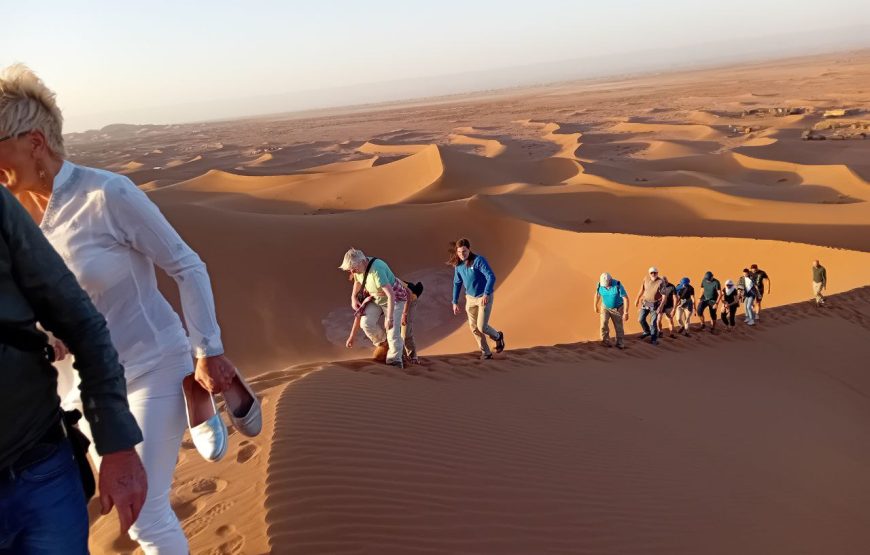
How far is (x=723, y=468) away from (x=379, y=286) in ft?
12.3

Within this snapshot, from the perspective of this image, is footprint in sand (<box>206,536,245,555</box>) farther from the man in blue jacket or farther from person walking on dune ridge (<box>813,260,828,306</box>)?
person walking on dune ridge (<box>813,260,828,306</box>)

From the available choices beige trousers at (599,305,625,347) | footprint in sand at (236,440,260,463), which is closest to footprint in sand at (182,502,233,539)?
footprint in sand at (236,440,260,463)

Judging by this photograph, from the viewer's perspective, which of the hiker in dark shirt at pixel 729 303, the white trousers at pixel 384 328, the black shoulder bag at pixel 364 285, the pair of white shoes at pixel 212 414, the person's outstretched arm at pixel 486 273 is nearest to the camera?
the pair of white shoes at pixel 212 414

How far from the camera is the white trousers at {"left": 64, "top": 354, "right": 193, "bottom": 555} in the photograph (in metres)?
2.26

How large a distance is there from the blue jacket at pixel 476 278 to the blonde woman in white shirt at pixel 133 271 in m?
5.37

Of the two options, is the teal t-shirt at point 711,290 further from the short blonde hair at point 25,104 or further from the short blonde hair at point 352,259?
the short blonde hair at point 25,104

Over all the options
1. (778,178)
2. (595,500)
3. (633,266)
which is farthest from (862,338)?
(778,178)

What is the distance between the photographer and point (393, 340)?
6.96m

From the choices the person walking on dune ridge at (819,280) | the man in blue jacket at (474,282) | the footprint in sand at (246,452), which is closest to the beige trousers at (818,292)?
the person walking on dune ridge at (819,280)

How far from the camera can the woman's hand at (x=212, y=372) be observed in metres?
2.29

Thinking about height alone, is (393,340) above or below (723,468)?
above

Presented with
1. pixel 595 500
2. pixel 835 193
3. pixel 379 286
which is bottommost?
pixel 835 193

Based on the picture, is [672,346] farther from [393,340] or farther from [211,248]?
[211,248]

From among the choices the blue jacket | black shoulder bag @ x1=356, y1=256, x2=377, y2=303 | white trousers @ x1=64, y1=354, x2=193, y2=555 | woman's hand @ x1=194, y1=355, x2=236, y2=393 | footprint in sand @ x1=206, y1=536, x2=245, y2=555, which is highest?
woman's hand @ x1=194, y1=355, x2=236, y2=393
